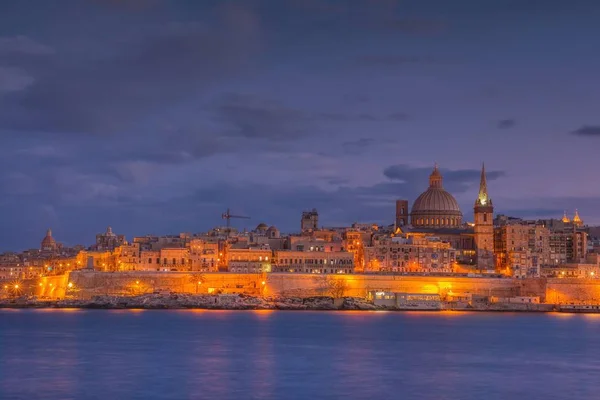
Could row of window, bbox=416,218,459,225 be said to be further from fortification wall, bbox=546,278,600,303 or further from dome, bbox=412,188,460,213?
fortification wall, bbox=546,278,600,303

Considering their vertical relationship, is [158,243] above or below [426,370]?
above

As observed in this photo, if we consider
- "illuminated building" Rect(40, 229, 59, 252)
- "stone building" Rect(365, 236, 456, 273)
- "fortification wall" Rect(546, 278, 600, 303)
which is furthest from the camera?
"illuminated building" Rect(40, 229, 59, 252)

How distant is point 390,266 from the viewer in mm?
73062

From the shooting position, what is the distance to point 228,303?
63.2 metres

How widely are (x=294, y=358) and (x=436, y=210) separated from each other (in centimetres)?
5482

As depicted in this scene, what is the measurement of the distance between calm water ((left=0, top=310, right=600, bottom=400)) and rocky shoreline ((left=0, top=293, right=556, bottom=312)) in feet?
26.8

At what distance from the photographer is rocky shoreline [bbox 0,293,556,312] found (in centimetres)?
6309

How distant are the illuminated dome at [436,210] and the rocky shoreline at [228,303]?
74.4 feet

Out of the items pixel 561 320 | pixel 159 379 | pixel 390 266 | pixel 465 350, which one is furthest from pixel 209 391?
pixel 390 266

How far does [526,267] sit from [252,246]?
1788 cm

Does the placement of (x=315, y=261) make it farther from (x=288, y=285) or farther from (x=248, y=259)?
(x=288, y=285)

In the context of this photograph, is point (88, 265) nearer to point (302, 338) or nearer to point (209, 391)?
point (302, 338)

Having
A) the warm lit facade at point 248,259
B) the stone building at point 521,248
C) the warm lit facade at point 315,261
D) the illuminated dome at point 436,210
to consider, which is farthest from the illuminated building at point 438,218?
the warm lit facade at point 248,259

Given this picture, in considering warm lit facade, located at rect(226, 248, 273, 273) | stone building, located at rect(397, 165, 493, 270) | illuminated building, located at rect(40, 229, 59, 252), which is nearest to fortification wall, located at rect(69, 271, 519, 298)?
warm lit facade, located at rect(226, 248, 273, 273)
